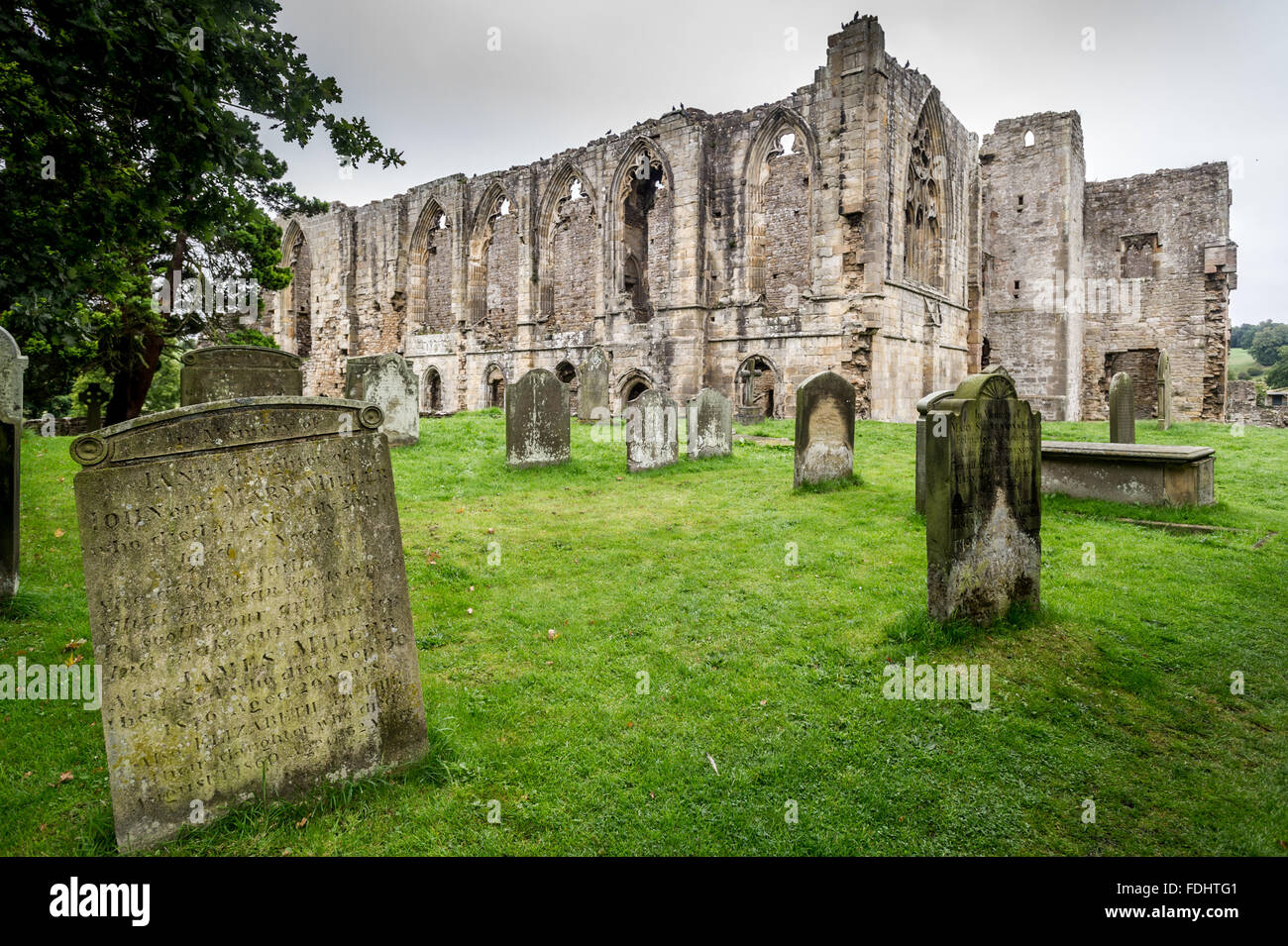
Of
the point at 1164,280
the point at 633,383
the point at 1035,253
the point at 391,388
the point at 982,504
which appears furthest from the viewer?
the point at 1164,280

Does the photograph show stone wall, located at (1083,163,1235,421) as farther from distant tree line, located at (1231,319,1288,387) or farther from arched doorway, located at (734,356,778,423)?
distant tree line, located at (1231,319,1288,387)

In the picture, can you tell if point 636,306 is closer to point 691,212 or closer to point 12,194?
point 691,212

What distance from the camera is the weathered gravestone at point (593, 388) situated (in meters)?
16.2

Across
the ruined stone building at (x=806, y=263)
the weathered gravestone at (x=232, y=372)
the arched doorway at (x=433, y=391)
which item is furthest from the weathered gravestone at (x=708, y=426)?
the arched doorway at (x=433, y=391)

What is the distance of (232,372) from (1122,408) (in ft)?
42.7

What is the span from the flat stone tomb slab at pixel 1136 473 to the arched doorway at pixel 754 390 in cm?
936

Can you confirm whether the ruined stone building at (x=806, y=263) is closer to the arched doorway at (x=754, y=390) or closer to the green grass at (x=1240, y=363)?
the arched doorway at (x=754, y=390)

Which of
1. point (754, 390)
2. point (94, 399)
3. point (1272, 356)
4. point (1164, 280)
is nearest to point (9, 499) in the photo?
point (94, 399)

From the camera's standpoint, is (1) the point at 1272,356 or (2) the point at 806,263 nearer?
(2) the point at 806,263

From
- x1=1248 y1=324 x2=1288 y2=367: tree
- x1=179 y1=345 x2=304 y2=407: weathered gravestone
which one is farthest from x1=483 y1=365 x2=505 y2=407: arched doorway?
x1=1248 y1=324 x2=1288 y2=367: tree

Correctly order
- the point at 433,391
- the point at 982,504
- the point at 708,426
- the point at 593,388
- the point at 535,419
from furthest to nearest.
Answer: the point at 433,391 → the point at 593,388 → the point at 708,426 → the point at 535,419 → the point at 982,504

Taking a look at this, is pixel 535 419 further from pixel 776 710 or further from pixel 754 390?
pixel 754 390

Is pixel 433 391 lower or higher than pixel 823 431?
higher

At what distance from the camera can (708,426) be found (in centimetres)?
1146
